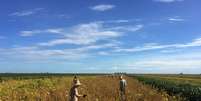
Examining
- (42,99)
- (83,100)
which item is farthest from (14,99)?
(83,100)

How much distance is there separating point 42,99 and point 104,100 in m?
2.81

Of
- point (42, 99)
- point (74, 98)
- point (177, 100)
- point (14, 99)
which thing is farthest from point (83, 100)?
point (177, 100)

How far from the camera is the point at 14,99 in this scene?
19.8m

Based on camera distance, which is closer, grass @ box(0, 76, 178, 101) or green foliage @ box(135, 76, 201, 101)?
grass @ box(0, 76, 178, 101)

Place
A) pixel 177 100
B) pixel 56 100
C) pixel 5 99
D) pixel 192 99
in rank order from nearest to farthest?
1. pixel 56 100
2. pixel 5 99
3. pixel 177 100
4. pixel 192 99

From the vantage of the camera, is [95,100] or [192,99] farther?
[192,99]

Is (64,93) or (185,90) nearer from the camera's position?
(64,93)

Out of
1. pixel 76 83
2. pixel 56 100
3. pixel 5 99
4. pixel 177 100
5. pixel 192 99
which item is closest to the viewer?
pixel 76 83

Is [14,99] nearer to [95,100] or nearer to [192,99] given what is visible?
[95,100]

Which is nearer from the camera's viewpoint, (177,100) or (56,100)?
(56,100)

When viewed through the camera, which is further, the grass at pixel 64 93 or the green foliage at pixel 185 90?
the green foliage at pixel 185 90

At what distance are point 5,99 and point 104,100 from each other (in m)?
4.62

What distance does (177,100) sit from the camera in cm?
2330

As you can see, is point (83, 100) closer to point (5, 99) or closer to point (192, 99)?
point (5, 99)
